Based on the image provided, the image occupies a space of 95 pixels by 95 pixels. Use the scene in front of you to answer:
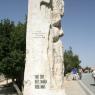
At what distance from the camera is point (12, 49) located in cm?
2416

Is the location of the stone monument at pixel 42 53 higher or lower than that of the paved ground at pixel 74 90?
higher

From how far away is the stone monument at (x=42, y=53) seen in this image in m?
13.3

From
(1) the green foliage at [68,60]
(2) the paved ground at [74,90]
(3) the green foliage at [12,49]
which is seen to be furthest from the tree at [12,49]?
(1) the green foliage at [68,60]

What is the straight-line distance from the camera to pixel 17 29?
25125 mm

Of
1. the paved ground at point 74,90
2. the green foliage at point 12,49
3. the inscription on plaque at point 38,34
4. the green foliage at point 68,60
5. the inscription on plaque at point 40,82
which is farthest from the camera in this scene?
the green foliage at point 68,60

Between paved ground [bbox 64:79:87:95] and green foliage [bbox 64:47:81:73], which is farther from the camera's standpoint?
green foliage [bbox 64:47:81:73]

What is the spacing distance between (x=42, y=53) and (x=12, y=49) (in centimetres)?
1108

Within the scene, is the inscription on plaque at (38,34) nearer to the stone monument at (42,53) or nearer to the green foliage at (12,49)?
the stone monument at (42,53)

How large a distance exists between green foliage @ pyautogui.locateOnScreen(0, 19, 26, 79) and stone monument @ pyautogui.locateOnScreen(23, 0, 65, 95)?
9.79m

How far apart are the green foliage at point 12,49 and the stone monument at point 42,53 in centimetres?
979

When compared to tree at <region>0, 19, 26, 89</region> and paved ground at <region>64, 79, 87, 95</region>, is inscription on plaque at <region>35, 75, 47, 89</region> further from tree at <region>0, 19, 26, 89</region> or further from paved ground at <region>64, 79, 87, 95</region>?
tree at <region>0, 19, 26, 89</region>

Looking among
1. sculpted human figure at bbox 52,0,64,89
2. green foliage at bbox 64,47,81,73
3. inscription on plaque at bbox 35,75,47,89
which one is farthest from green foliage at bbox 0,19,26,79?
green foliage at bbox 64,47,81,73

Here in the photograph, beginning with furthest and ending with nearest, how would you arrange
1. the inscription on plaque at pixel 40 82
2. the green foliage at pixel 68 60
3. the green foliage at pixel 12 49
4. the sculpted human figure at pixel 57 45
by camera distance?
the green foliage at pixel 68 60
the green foliage at pixel 12 49
the sculpted human figure at pixel 57 45
the inscription on plaque at pixel 40 82

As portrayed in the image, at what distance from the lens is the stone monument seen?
13273 mm
